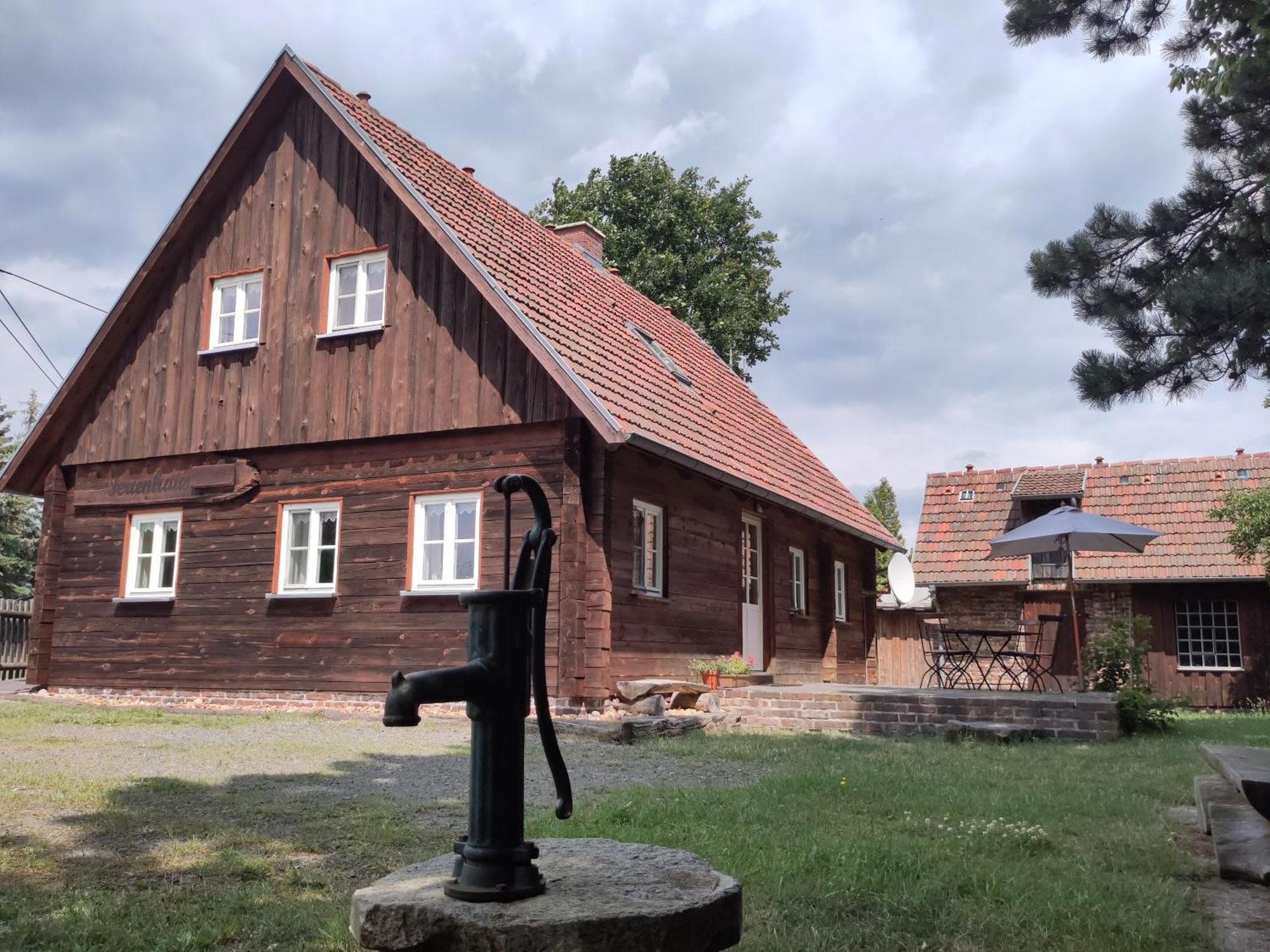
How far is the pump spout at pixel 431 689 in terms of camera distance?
1938 mm

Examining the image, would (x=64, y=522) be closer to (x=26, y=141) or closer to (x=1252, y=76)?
(x=26, y=141)

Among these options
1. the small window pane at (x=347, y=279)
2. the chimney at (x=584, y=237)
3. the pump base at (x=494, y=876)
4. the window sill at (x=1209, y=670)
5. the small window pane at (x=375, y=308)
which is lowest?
the window sill at (x=1209, y=670)

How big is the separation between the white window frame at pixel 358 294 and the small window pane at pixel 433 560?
9.17 feet

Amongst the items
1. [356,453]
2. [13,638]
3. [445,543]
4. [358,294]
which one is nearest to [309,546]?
[356,453]

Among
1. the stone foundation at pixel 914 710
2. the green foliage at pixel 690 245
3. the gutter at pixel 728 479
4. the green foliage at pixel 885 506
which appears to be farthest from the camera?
the green foliage at pixel 885 506

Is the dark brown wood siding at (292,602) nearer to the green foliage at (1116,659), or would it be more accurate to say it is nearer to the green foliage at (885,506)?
the green foliage at (1116,659)

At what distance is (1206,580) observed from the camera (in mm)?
20266

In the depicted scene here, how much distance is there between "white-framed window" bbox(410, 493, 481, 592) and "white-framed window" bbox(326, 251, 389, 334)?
2.39 m

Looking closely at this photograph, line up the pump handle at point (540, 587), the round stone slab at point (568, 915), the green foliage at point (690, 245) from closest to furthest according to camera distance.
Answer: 1. the round stone slab at point (568, 915)
2. the pump handle at point (540, 587)
3. the green foliage at point (690, 245)

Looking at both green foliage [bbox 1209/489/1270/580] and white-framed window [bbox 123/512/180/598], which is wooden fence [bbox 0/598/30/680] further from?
green foliage [bbox 1209/489/1270/580]

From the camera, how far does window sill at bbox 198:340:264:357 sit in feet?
46.9

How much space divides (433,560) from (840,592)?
957 centimetres

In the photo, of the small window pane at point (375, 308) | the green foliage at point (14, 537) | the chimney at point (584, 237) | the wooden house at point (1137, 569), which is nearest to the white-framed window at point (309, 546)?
the small window pane at point (375, 308)

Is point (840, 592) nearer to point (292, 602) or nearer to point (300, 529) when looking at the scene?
point (300, 529)
